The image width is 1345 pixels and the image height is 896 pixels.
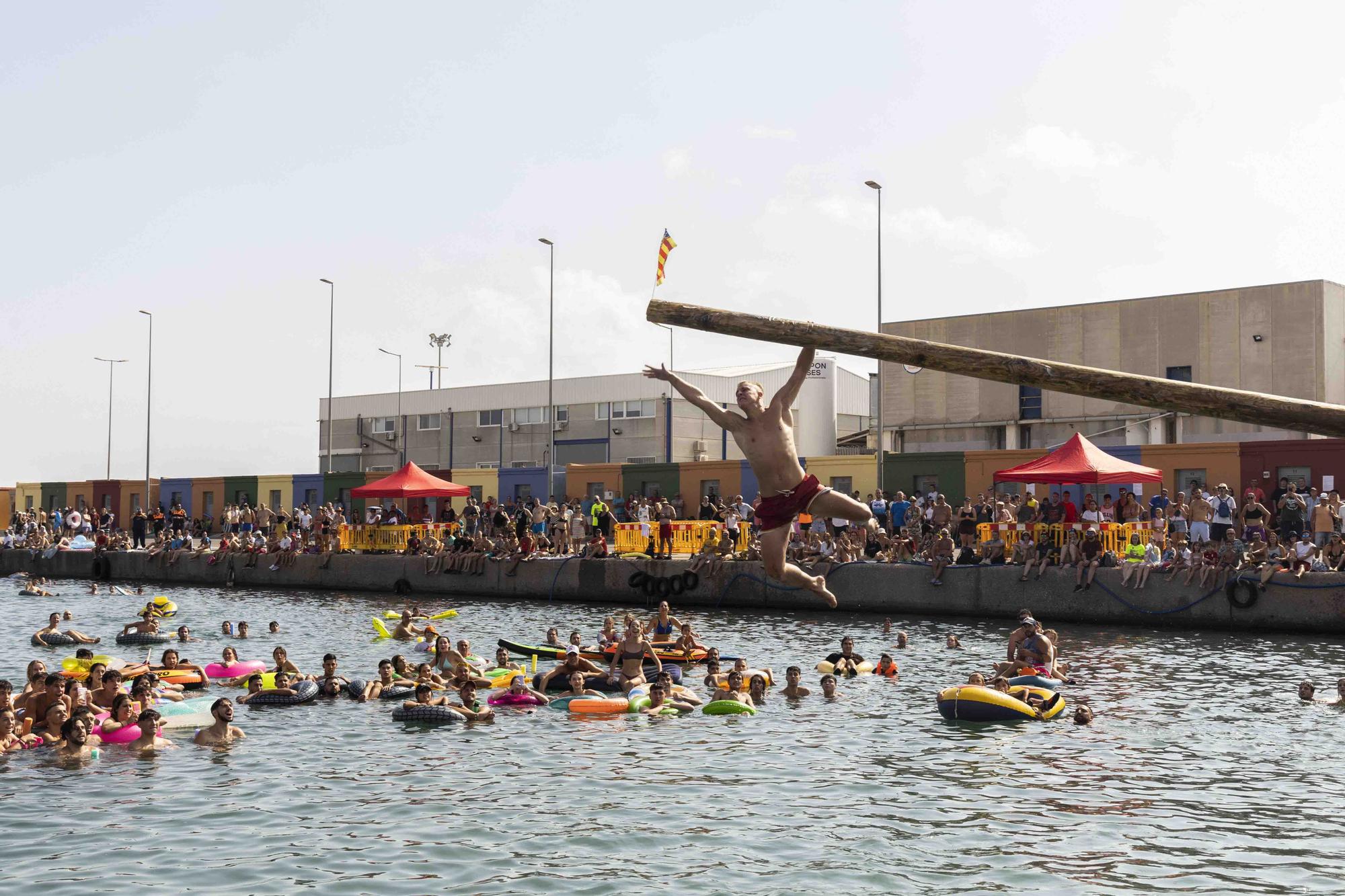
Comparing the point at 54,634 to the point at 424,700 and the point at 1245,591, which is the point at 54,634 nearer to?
the point at 424,700

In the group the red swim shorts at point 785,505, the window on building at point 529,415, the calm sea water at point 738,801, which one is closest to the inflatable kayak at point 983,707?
the calm sea water at point 738,801

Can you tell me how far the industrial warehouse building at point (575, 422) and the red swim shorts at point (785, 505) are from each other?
62391mm

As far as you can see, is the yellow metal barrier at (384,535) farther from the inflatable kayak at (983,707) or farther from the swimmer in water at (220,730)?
the inflatable kayak at (983,707)

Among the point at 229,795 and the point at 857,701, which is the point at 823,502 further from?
the point at 857,701

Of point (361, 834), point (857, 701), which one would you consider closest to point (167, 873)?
point (361, 834)

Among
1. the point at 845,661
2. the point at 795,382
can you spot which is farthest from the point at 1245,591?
the point at 795,382

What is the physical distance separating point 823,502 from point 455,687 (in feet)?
49.4

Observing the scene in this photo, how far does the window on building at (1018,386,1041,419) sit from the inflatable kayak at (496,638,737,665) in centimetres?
3796

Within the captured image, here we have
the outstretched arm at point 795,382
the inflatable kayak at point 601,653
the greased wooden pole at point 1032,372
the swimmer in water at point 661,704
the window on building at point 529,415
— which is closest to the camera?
the greased wooden pole at point 1032,372

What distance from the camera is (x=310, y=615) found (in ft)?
132

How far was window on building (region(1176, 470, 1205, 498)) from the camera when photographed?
4275 centimetres

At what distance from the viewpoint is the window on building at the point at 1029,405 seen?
62.4m

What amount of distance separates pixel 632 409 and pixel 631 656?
184 ft

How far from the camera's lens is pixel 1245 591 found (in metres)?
31.2
